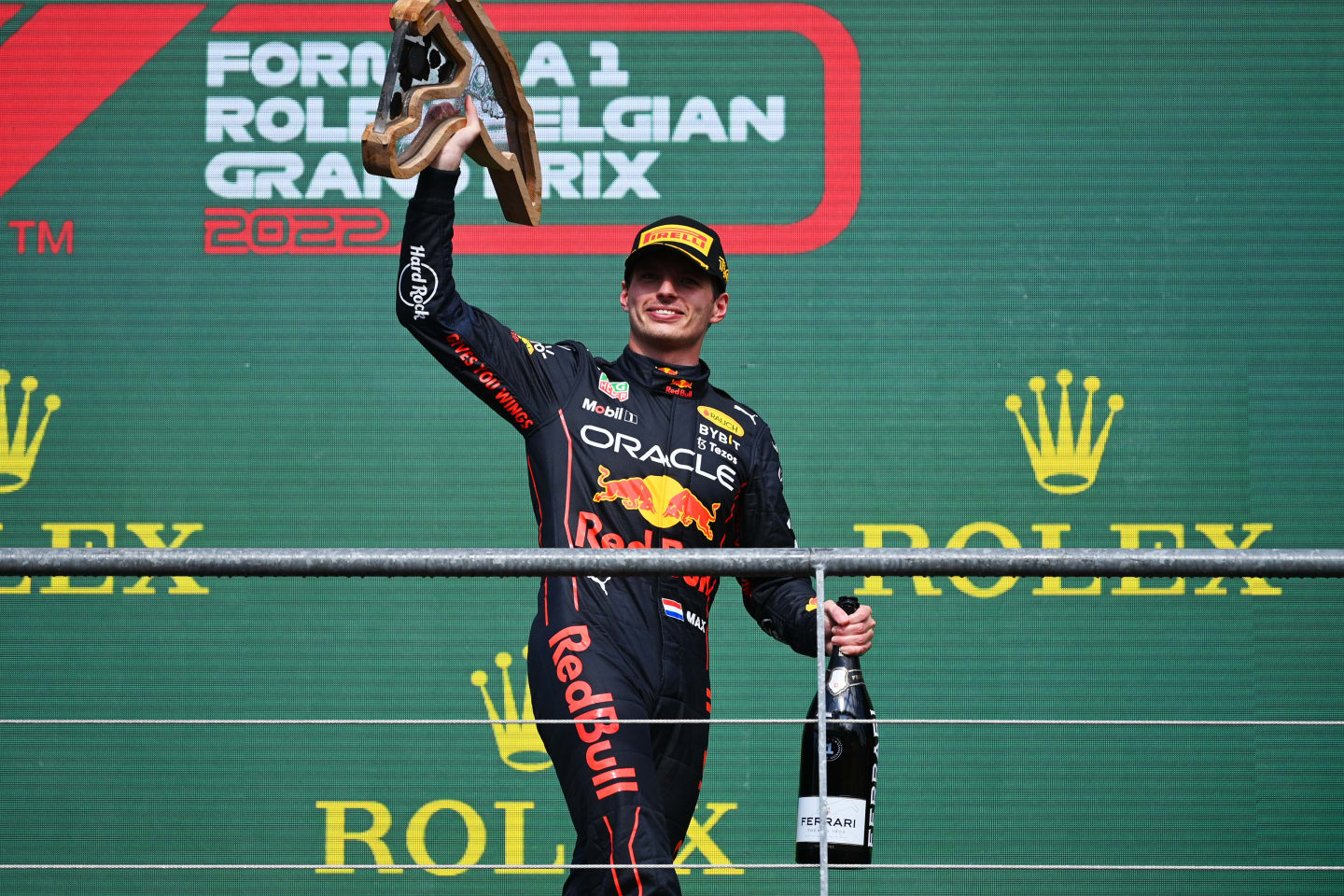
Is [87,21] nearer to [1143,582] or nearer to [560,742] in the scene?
[560,742]

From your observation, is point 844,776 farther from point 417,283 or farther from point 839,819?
point 417,283

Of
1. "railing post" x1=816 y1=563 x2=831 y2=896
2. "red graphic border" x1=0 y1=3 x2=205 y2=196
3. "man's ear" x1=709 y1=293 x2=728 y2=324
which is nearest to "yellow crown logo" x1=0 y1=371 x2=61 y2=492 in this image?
"red graphic border" x1=0 y1=3 x2=205 y2=196

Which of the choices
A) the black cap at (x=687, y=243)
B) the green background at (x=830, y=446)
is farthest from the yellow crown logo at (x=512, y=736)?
the black cap at (x=687, y=243)

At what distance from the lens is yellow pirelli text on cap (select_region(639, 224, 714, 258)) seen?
2156 millimetres

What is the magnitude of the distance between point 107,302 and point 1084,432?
2.21 m

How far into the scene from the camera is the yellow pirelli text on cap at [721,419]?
7.06ft

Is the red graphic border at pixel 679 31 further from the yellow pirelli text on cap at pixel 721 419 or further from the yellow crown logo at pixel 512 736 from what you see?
the yellow pirelli text on cap at pixel 721 419

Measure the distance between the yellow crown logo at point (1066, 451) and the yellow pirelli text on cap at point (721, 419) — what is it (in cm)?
133

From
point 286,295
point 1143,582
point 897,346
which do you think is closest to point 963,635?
point 1143,582

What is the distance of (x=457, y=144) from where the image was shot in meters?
1.90

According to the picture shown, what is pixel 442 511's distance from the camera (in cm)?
333

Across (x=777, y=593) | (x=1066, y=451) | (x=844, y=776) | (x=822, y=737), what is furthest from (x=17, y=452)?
(x=822, y=737)

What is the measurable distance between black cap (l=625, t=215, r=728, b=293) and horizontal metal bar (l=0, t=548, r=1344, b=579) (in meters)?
0.87

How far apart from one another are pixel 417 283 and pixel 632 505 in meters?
0.41
